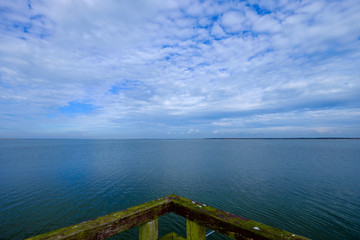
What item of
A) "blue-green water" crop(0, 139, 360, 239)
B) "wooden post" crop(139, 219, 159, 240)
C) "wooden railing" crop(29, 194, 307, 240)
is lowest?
"blue-green water" crop(0, 139, 360, 239)

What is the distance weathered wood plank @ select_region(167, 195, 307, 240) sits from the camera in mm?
2121

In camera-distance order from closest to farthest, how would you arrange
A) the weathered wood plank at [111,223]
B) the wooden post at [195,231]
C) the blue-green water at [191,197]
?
1. the weathered wood plank at [111,223]
2. the wooden post at [195,231]
3. the blue-green water at [191,197]

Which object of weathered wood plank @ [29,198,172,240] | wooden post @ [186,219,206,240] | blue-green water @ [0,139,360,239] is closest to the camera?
weathered wood plank @ [29,198,172,240]

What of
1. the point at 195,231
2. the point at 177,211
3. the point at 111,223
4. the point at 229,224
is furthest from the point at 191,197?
the point at 111,223

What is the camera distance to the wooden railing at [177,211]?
211cm

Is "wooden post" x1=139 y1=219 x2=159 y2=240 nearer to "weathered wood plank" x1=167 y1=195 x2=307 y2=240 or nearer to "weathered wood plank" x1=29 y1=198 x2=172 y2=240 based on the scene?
"weathered wood plank" x1=29 y1=198 x2=172 y2=240

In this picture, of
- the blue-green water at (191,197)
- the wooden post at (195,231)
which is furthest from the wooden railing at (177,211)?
the blue-green water at (191,197)

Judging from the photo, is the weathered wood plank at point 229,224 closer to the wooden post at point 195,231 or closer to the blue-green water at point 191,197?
the wooden post at point 195,231

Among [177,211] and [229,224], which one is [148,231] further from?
[229,224]

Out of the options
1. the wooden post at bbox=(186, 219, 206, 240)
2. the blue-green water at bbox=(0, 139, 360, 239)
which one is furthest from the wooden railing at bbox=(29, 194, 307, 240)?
the blue-green water at bbox=(0, 139, 360, 239)

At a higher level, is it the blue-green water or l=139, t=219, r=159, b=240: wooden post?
l=139, t=219, r=159, b=240: wooden post

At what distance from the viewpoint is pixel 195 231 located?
A: 2.75 metres

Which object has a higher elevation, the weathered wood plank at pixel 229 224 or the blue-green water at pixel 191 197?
the weathered wood plank at pixel 229 224

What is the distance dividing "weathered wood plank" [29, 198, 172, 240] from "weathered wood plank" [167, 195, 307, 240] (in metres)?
0.45
